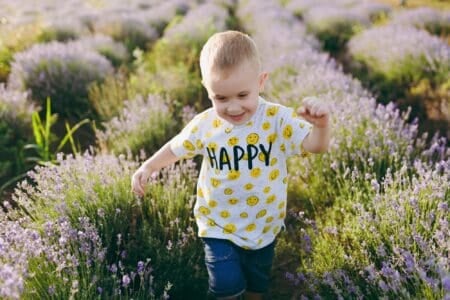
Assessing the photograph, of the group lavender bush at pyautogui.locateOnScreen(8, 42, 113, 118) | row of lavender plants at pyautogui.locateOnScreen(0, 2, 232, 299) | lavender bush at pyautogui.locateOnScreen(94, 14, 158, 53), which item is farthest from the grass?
row of lavender plants at pyautogui.locateOnScreen(0, 2, 232, 299)

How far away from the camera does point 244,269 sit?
2729 mm

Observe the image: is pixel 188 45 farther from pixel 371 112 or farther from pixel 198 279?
pixel 198 279

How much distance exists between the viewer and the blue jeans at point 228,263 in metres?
2.50

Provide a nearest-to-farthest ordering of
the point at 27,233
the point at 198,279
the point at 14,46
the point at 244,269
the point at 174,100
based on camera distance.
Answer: the point at 27,233 → the point at 244,269 → the point at 198,279 → the point at 174,100 → the point at 14,46

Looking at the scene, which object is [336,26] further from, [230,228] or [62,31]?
[230,228]

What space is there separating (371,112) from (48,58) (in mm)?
3937

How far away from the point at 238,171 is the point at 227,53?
593 millimetres

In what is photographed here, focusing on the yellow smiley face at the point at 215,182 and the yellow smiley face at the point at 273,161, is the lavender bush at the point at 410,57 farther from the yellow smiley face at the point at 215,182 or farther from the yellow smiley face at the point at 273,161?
the yellow smiley face at the point at 215,182

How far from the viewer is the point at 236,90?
2248 mm

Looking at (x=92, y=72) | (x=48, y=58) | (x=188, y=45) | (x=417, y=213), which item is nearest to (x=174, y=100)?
(x=92, y=72)

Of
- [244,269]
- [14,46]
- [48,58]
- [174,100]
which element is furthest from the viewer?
[14,46]

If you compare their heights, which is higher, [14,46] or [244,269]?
[14,46]

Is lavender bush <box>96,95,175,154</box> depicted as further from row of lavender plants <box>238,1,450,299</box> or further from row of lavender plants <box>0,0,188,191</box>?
row of lavender plants <box>238,1,450,299</box>

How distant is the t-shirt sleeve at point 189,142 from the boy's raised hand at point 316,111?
1.91 feet
